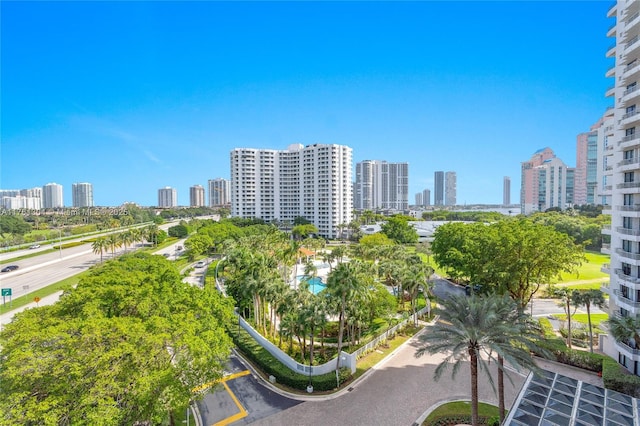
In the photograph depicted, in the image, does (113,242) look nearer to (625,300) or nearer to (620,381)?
(620,381)

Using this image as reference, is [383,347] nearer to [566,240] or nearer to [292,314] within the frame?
[292,314]

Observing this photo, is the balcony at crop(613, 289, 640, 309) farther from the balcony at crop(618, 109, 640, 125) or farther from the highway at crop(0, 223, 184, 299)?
the highway at crop(0, 223, 184, 299)

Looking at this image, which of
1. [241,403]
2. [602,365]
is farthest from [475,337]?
[602,365]

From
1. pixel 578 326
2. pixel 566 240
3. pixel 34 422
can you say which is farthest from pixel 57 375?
pixel 578 326

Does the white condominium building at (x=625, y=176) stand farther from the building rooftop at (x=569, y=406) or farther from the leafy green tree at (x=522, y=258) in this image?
the building rooftop at (x=569, y=406)

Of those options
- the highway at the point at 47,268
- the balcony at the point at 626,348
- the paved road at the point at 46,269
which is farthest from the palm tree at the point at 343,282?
the paved road at the point at 46,269

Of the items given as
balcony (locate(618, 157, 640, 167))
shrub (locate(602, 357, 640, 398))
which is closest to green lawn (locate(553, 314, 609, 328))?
shrub (locate(602, 357, 640, 398))
